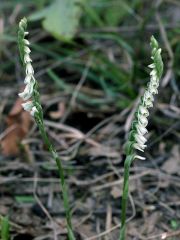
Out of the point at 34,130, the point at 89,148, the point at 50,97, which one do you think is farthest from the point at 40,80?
the point at 89,148

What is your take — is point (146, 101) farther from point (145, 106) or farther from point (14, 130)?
point (14, 130)

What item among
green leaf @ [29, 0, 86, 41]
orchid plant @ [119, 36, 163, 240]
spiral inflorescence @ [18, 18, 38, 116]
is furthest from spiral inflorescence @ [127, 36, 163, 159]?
green leaf @ [29, 0, 86, 41]

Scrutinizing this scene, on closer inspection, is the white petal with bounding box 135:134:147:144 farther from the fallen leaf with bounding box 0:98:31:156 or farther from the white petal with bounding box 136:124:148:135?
the fallen leaf with bounding box 0:98:31:156

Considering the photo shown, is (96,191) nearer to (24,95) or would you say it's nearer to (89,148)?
(89,148)

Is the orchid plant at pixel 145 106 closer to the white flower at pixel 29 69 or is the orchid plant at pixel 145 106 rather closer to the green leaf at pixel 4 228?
the white flower at pixel 29 69

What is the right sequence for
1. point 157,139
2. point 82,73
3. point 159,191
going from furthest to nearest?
point 82,73 < point 157,139 < point 159,191

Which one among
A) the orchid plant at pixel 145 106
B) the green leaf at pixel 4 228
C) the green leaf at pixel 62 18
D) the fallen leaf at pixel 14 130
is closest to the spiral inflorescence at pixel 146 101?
the orchid plant at pixel 145 106
